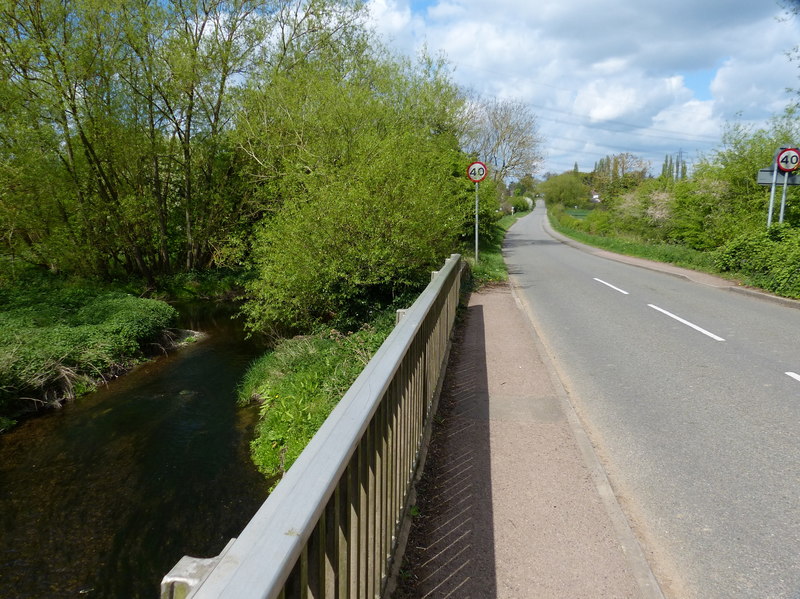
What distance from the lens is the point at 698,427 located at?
A: 491cm

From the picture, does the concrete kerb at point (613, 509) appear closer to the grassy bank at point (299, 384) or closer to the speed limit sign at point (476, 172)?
the grassy bank at point (299, 384)

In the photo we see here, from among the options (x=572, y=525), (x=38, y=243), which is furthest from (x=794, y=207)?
(x=38, y=243)

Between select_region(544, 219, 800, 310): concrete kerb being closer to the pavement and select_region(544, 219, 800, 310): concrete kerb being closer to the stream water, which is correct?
the pavement

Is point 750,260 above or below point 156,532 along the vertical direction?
above

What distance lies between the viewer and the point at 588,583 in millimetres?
2785

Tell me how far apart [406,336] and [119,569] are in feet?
13.8

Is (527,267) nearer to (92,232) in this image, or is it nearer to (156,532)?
(92,232)

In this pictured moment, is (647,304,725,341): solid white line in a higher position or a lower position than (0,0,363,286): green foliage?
lower

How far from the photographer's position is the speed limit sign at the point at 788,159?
13.7m

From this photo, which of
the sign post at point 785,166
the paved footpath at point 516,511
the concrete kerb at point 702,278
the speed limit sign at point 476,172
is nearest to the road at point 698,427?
the paved footpath at point 516,511

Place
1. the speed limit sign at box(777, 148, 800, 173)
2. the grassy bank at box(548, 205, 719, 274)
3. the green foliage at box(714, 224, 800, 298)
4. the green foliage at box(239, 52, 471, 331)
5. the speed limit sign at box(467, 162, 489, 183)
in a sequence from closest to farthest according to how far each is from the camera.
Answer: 1. the green foliage at box(239, 52, 471, 331)
2. the green foliage at box(714, 224, 800, 298)
3. the speed limit sign at box(777, 148, 800, 173)
4. the speed limit sign at box(467, 162, 489, 183)
5. the grassy bank at box(548, 205, 719, 274)

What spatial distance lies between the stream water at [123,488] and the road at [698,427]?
4.16 meters

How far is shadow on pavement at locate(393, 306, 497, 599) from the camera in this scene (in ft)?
9.11

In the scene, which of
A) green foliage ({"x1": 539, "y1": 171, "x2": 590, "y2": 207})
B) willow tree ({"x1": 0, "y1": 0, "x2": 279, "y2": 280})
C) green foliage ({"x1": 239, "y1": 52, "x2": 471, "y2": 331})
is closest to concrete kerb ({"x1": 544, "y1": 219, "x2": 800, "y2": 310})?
green foliage ({"x1": 239, "y1": 52, "x2": 471, "y2": 331})
